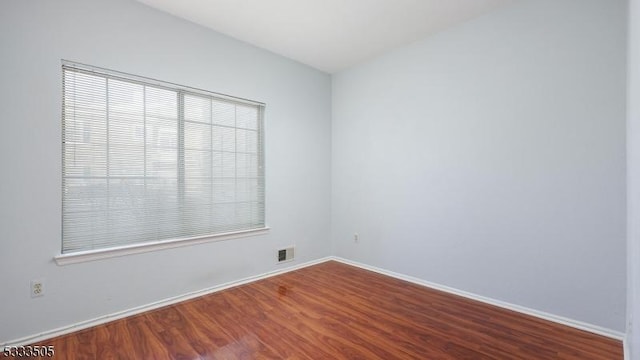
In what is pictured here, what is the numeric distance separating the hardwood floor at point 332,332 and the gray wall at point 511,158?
39 centimetres

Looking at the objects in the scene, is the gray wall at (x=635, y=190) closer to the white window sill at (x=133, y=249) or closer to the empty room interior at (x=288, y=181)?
the empty room interior at (x=288, y=181)

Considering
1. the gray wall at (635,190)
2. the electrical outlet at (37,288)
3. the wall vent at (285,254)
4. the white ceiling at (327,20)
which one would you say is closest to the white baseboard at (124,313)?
the wall vent at (285,254)

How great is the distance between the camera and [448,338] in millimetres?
2205

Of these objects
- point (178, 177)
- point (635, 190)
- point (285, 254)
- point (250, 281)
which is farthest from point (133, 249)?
point (635, 190)

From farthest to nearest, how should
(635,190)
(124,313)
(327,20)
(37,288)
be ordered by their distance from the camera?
(327,20), (124,313), (37,288), (635,190)

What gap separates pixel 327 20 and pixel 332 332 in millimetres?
2948

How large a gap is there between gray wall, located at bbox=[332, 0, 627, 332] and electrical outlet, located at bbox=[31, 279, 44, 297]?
3318 mm

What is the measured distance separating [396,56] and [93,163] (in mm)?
3441

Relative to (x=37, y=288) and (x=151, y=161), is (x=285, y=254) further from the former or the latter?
(x=37, y=288)

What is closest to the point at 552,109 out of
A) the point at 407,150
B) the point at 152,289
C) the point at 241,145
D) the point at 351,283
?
the point at 407,150

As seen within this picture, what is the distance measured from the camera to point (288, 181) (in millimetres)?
3912

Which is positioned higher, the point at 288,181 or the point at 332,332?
the point at 288,181

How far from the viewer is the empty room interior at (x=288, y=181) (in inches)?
84.5

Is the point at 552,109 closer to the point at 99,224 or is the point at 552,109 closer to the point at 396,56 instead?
the point at 396,56
